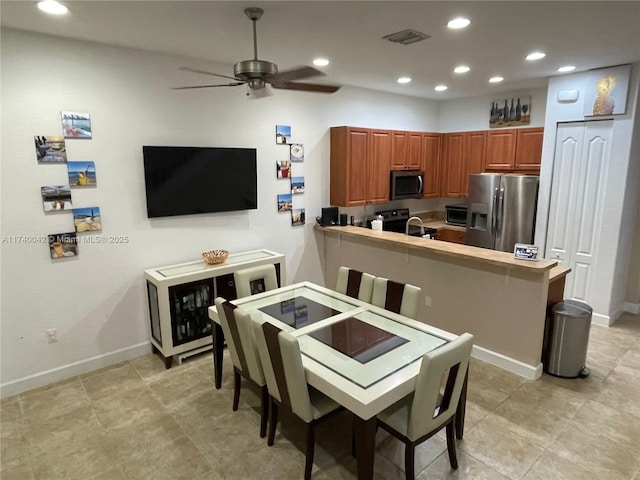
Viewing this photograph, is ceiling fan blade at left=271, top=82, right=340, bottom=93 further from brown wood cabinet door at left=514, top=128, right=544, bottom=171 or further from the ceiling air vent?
brown wood cabinet door at left=514, top=128, right=544, bottom=171

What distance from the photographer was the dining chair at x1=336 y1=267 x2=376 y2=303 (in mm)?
3100

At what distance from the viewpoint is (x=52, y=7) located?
95.3 inches

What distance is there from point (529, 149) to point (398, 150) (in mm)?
1706

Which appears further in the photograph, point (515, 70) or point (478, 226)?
point (478, 226)

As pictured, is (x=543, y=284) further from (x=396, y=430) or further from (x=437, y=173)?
(x=437, y=173)

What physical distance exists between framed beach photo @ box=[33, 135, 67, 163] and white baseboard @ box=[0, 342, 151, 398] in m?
1.80

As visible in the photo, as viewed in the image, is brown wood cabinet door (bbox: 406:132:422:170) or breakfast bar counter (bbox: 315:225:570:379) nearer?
breakfast bar counter (bbox: 315:225:570:379)

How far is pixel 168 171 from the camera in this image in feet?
Result: 12.0

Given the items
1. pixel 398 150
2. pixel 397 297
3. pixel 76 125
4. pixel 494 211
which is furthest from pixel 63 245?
pixel 494 211

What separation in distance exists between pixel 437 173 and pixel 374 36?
3494mm

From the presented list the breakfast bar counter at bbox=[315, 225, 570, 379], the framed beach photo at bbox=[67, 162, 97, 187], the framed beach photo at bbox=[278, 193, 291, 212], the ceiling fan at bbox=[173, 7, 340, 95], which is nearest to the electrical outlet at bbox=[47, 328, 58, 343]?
the framed beach photo at bbox=[67, 162, 97, 187]

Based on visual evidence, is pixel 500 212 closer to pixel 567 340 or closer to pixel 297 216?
pixel 567 340

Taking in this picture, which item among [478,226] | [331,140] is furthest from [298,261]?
[478,226]

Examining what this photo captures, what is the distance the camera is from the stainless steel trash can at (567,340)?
3268 millimetres
